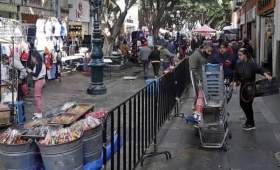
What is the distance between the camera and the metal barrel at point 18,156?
338 cm

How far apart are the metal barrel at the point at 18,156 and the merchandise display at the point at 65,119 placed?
52 centimetres

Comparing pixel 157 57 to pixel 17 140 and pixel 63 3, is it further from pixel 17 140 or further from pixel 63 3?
pixel 17 140

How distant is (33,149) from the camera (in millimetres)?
3488

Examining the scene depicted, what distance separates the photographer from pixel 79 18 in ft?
85.7

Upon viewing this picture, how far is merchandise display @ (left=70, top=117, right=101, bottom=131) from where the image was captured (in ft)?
12.1

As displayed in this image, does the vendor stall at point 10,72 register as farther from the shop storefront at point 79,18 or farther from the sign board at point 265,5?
the shop storefront at point 79,18

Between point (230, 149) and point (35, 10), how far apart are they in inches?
605

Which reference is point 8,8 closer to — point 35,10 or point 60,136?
point 35,10

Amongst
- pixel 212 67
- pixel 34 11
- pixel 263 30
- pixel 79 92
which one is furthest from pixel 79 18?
pixel 212 67

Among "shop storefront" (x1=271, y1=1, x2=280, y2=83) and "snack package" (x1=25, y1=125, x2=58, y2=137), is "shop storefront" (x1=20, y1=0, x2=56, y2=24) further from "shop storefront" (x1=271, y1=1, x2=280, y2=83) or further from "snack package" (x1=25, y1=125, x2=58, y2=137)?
"snack package" (x1=25, y1=125, x2=58, y2=137)

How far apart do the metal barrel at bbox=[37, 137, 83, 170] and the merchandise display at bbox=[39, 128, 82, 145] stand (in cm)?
4

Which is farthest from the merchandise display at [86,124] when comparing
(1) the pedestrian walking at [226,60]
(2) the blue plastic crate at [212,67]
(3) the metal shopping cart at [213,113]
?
(1) the pedestrian walking at [226,60]

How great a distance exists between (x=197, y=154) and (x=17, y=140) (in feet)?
11.3

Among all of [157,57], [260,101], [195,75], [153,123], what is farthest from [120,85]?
[153,123]
